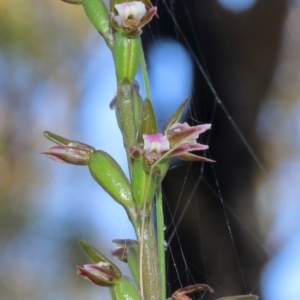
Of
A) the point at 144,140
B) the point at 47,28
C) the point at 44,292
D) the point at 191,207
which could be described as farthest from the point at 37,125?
the point at 144,140

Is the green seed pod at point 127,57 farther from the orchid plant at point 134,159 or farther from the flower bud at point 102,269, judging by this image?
the flower bud at point 102,269

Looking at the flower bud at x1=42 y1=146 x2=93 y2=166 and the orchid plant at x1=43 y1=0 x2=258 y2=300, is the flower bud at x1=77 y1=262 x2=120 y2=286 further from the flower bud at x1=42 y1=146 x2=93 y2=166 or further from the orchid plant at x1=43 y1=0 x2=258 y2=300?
the flower bud at x1=42 y1=146 x2=93 y2=166

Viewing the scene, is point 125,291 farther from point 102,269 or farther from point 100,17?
point 100,17

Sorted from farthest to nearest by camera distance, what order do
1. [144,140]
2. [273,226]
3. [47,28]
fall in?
[47,28] → [273,226] → [144,140]

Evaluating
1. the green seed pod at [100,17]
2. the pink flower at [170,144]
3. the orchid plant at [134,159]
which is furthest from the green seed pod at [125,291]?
the green seed pod at [100,17]

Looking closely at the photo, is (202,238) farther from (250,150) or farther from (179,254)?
(250,150)

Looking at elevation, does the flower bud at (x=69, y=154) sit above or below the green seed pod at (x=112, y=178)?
above

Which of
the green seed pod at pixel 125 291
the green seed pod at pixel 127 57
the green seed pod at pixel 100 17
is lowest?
the green seed pod at pixel 125 291

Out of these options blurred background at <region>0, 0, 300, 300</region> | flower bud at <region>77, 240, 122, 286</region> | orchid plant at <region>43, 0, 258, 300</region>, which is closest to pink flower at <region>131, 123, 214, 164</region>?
orchid plant at <region>43, 0, 258, 300</region>

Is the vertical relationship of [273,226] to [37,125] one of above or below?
below
